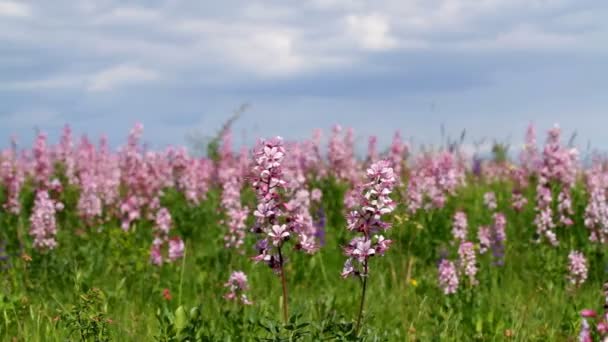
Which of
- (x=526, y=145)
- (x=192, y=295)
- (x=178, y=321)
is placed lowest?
(x=192, y=295)

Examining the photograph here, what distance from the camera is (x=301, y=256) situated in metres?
8.04


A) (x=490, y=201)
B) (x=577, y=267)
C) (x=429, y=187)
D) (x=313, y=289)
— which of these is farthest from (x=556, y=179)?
(x=313, y=289)

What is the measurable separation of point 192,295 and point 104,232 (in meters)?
2.83

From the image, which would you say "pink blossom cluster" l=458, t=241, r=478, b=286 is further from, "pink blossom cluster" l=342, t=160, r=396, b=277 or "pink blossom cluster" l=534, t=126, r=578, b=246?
"pink blossom cluster" l=342, t=160, r=396, b=277

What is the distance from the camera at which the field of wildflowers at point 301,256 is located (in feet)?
13.2

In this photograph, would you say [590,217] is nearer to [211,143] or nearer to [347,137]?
[347,137]

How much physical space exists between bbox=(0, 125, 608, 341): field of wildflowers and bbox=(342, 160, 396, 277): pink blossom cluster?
10mm

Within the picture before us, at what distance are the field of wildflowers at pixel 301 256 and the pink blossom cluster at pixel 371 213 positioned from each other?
10 millimetres

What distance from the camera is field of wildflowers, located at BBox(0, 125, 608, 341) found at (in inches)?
158

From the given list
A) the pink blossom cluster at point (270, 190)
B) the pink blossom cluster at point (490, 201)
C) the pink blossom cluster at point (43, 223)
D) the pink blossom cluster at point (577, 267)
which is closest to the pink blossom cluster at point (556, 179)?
the pink blossom cluster at point (490, 201)

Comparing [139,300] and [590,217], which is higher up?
[590,217]

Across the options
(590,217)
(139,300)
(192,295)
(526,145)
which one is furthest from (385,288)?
(526,145)

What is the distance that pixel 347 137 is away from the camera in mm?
13914

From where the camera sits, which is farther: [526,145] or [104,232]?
[526,145]
